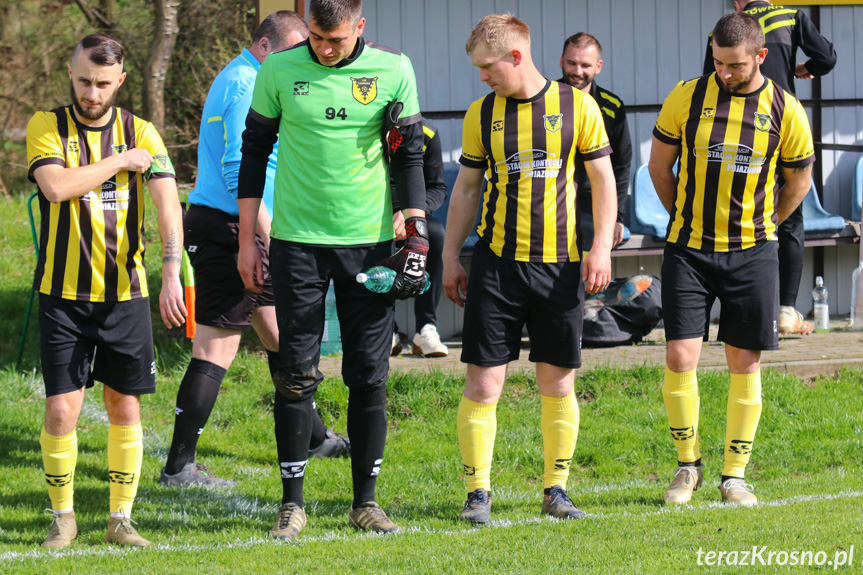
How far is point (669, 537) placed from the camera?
4168 millimetres

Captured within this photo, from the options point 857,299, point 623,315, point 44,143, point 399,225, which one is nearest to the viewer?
point 44,143

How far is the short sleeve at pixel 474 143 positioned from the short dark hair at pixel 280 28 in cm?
131

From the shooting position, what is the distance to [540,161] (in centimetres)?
453

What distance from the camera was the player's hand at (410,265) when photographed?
429 cm

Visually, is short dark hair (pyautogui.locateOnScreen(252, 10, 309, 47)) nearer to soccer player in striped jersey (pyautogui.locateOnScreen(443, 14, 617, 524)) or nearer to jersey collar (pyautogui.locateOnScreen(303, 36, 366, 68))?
jersey collar (pyautogui.locateOnScreen(303, 36, 366, 68))

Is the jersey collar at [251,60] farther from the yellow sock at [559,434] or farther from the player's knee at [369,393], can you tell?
the yellow sock at [559,434]

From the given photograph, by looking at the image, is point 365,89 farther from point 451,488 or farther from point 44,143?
point 451,488

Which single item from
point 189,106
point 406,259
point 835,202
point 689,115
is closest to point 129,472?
point 406,259

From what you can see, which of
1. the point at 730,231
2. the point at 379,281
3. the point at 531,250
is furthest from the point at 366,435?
the point at 730,231

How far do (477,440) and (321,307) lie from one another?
0.93 meters

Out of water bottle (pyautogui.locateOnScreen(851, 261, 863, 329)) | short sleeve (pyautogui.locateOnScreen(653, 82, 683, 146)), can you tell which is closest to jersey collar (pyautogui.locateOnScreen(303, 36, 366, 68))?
short sleeve (pyautogui.locateOnScreen(653, 82, 683, 146))

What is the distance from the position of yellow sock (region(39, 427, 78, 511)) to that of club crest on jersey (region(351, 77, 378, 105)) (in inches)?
74.3

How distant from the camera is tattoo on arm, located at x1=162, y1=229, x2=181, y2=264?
4.35m

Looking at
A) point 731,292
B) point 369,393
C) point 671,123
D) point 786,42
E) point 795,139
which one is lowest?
point 369,393
